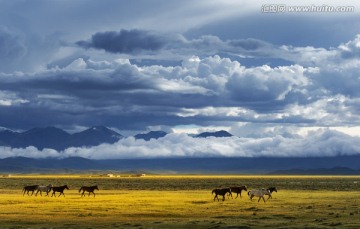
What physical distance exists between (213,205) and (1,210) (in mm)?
15812

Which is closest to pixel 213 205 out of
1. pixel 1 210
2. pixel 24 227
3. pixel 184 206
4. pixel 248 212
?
pixel 184 206

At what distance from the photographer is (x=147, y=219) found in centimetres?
3775

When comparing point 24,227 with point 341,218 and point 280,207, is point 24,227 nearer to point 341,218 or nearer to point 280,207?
point 341,218

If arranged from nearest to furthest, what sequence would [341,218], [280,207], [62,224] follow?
[62,224] → [341,218] → [280,207]

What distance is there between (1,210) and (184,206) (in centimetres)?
1324

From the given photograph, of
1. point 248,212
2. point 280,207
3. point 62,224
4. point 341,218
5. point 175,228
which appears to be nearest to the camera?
point 175,228

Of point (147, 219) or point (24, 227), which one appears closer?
point (24, 227)

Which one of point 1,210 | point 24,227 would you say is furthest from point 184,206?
point 24,227

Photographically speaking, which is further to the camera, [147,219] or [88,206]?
[88,206]

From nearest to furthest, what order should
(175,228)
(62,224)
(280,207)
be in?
(175,228)
(62,224)
(280,207)

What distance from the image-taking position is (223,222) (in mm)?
35000

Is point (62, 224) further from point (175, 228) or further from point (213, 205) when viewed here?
point (213, 205)

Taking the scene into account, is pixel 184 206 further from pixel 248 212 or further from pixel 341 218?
pixel 341 218

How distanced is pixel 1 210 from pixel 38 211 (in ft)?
9.46
